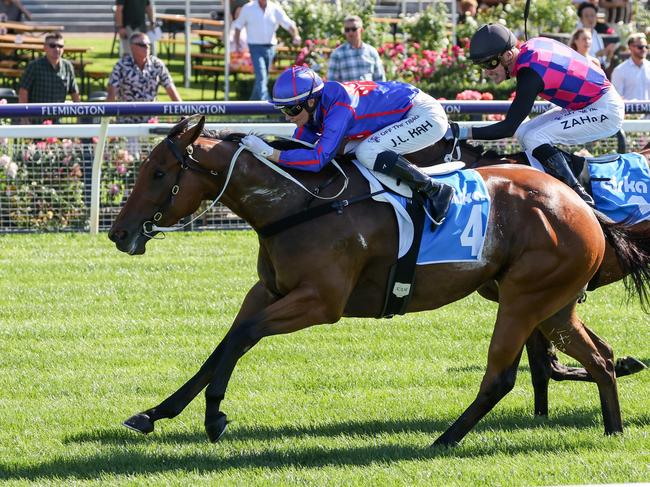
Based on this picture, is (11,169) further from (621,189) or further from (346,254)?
(621,189)

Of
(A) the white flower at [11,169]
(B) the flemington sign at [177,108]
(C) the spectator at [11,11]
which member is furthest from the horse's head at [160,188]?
(C) the spectator at [11,11]

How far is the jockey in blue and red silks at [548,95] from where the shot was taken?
6453 mm

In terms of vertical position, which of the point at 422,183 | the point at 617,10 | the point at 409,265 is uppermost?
the point at 422,183

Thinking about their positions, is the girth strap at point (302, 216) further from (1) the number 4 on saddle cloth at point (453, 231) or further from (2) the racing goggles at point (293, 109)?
(2) the racing goggles at point (293, 109)

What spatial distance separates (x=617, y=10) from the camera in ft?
71.3

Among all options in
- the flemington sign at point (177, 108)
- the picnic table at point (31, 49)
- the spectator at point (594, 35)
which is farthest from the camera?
the picnic table at point (31, 49)

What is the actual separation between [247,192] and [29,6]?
77.4 feet

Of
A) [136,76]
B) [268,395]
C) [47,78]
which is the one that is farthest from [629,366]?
[47,78]

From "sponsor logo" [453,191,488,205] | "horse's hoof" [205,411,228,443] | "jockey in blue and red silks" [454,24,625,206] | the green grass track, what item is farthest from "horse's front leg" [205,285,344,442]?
"jockey in blue and red silks" [454,24,625,206]

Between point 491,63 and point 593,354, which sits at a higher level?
point 491,63

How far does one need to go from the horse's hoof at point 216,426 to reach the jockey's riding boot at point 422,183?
137 cm

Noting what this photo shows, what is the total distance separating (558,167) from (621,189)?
0.41 metres

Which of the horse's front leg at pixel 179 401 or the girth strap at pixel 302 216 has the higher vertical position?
the girth strap at pixel 302 216

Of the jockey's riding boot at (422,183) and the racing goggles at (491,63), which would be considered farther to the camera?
the racing goggles at (491,63)
